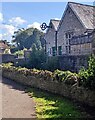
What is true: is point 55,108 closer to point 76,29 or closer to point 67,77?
point 67,77

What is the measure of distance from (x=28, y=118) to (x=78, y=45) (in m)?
16.6

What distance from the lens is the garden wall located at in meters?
15.1

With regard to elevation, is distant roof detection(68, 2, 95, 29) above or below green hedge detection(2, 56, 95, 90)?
above

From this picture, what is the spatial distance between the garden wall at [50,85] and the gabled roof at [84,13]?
10152 mm

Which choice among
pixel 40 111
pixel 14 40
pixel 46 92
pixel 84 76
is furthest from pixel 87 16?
pixel 14 40

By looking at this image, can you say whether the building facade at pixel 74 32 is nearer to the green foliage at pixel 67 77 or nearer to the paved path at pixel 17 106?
the green foliage at pixel 67 77

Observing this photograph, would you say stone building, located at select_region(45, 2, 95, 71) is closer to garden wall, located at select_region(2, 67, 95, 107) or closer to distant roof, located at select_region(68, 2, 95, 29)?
distant roof, located at select_region(68, 2, 95, 29)

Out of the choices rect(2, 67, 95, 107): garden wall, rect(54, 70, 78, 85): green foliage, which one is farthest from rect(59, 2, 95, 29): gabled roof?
rect(54, 70, 78, 85): green foliage

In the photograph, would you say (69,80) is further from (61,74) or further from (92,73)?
(92,73)

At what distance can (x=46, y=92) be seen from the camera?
20.5m

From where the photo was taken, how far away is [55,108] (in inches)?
575

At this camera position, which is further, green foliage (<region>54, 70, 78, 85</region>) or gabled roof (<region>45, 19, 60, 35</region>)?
gabled roof (<region>45, 19, 60, 35</region>)

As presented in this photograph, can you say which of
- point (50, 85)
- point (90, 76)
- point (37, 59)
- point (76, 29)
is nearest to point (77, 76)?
point (90, 76)

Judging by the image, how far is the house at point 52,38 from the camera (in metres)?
39.2
